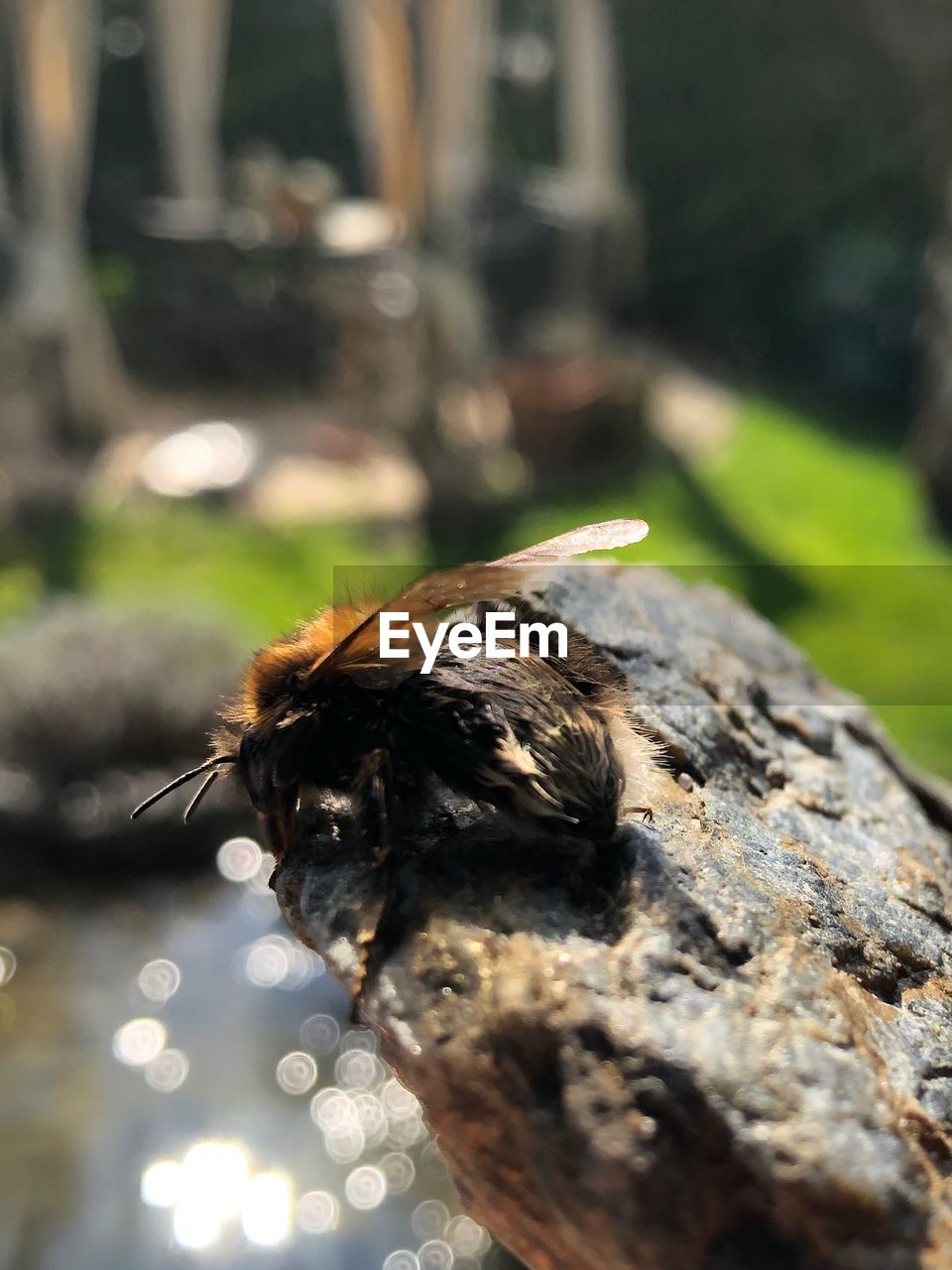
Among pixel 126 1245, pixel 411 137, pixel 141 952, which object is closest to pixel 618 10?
pixel 411 137

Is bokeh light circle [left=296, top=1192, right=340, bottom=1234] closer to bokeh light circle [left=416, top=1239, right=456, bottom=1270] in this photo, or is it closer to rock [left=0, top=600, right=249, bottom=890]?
bokeh light circle [left=416, top=1239, right=456, bottom=1270]

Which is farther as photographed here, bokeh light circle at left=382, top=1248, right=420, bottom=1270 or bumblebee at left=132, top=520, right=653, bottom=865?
bokeh light circle at left=382, top=1248, right=420, bottom=1270

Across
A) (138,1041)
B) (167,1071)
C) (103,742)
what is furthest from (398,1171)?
(103,742)

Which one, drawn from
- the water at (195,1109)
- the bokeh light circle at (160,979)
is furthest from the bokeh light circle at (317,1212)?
the bokeh light circle at (160,979)

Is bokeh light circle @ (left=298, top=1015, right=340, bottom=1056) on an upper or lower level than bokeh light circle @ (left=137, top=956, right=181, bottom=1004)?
lower

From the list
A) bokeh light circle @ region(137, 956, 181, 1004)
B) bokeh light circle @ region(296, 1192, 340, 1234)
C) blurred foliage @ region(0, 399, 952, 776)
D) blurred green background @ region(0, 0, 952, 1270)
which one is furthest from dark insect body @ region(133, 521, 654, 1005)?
blurred foliage @ region(0, 399, 952, 776)

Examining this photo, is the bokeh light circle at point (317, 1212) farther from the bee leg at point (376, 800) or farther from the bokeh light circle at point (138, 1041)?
the bee leg at point (376, 800)

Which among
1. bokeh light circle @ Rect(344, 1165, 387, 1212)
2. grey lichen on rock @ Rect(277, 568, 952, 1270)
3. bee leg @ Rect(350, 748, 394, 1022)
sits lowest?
bokeh light circle @ Rect(344, 1165, 387, 1212)

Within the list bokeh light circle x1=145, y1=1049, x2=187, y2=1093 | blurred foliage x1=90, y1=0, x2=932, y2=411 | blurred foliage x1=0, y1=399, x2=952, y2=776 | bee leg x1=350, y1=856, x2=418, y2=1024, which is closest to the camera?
bee leg x1=350, y1=856, x2=418, y2=1024
